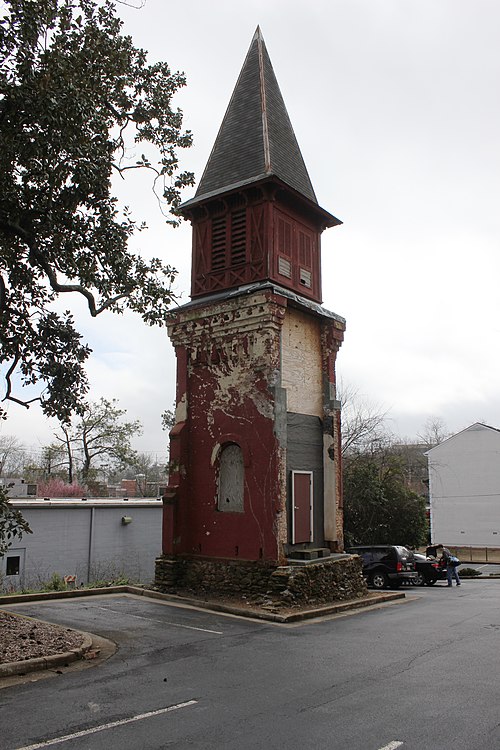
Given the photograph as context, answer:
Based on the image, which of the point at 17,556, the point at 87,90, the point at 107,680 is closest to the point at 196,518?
the point at 107,680

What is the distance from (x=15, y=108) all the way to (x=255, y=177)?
29.6 ft

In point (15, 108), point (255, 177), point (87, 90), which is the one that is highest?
point (255, 177)

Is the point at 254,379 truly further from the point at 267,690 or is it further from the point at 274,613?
the point at 267,690

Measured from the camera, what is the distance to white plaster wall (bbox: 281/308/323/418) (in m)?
17.1

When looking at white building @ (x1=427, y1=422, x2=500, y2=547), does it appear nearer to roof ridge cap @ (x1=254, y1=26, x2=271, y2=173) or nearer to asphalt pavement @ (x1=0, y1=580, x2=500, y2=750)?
roof ridge cap @ (x1=254, y1=26, x2=271, y2=173)

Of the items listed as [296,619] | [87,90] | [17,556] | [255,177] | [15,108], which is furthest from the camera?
[17,556]

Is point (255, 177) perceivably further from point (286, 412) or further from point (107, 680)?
point (107, 680)

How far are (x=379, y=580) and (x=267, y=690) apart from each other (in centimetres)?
1547

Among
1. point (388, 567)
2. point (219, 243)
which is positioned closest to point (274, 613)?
point (388, 567)

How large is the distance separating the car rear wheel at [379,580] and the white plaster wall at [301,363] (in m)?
7.71

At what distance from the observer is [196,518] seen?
17188 millimetres

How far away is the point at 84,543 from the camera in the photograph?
28406 mm

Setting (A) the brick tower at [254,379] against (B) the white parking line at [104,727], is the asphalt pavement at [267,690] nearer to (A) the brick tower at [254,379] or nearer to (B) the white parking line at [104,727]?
(B) the white parking line at [104,727]

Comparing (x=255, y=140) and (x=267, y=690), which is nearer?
(x=267, y=690)
